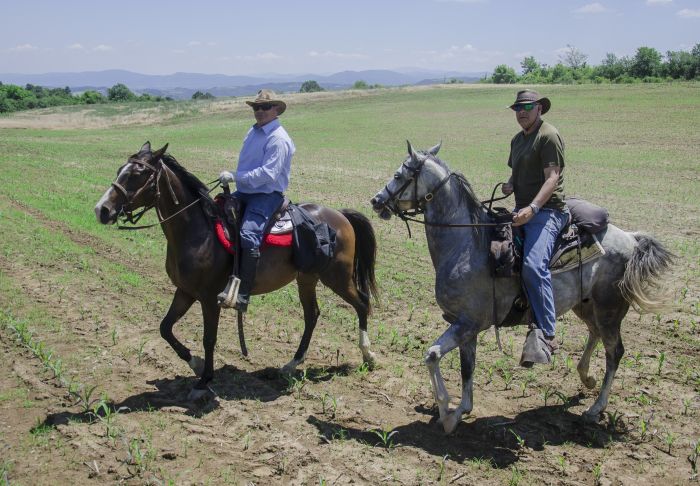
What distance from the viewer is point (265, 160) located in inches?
272

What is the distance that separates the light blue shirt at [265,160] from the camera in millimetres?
6816

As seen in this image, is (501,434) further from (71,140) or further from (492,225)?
(71,140)

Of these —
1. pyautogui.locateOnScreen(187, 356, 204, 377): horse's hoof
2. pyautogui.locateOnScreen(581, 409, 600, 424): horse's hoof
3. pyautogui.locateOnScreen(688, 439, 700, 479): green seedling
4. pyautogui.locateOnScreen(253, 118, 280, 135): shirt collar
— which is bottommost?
pyautogui.locateOnScreen(688, 439, 700, 479): green seedling

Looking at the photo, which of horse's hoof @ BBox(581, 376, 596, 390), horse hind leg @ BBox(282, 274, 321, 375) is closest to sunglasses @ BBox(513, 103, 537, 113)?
horse's hoof @ BBox(581, 376, 596, 390)

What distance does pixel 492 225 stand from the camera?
614cm

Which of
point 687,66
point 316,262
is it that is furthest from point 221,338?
point 687,66

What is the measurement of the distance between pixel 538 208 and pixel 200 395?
157 inches

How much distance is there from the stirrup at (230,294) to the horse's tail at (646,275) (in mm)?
4000

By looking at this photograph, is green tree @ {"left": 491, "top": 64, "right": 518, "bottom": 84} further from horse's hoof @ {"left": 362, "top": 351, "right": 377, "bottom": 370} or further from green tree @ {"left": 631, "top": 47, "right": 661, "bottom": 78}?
horse's hoof @ {"left": 362, "top": 351, "right": 377, "bottom": 370}

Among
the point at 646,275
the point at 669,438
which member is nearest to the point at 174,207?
the point at 646,275

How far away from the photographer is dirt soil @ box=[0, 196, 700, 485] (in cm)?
550

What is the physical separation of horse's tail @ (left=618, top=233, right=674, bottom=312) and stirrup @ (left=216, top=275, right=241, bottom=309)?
4000mm

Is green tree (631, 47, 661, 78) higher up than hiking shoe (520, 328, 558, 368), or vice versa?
green tree (631, 47, 661, 78)

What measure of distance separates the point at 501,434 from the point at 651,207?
13.4 metres
